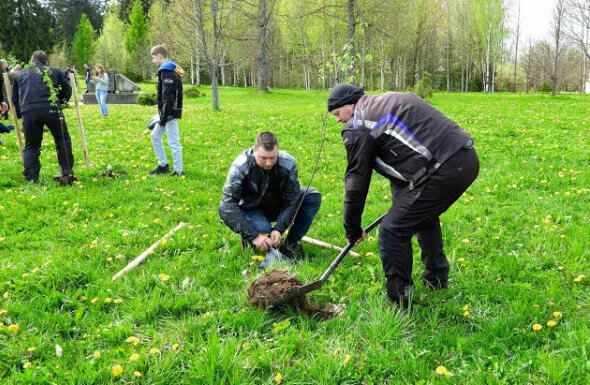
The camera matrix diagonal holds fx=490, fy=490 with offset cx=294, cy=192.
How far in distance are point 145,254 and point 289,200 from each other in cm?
159

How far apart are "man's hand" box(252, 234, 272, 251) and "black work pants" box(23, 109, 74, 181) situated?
14.8ft

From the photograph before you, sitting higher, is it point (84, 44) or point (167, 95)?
point (84, 44)

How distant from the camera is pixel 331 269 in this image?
411cm

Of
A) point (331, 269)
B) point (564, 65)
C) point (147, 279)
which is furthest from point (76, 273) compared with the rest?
point (564, 65)

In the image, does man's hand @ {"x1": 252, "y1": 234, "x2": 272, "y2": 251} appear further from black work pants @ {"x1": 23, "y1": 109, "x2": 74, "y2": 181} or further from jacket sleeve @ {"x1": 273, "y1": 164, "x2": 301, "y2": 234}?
black work pants @ {"x1": 23, "y1": 109, "x2": 74, "y2": 181}

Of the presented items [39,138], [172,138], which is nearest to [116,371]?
[172,138]

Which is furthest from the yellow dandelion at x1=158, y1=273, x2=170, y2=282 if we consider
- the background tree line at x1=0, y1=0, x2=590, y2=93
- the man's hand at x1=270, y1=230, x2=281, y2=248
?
the background tree line at x1=0, y1=0, x2=590, y2=93

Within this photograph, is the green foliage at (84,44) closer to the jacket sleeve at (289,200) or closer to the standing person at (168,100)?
the standing person at (168,100)

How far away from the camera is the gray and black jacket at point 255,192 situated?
16.0 ft

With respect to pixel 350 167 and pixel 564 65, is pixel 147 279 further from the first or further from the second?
pixel 564 65

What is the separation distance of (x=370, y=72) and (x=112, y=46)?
2876 cm

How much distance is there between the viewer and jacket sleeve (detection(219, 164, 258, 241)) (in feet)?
15.9

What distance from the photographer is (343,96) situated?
3.57 m

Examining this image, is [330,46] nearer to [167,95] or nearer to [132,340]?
[167,95]
